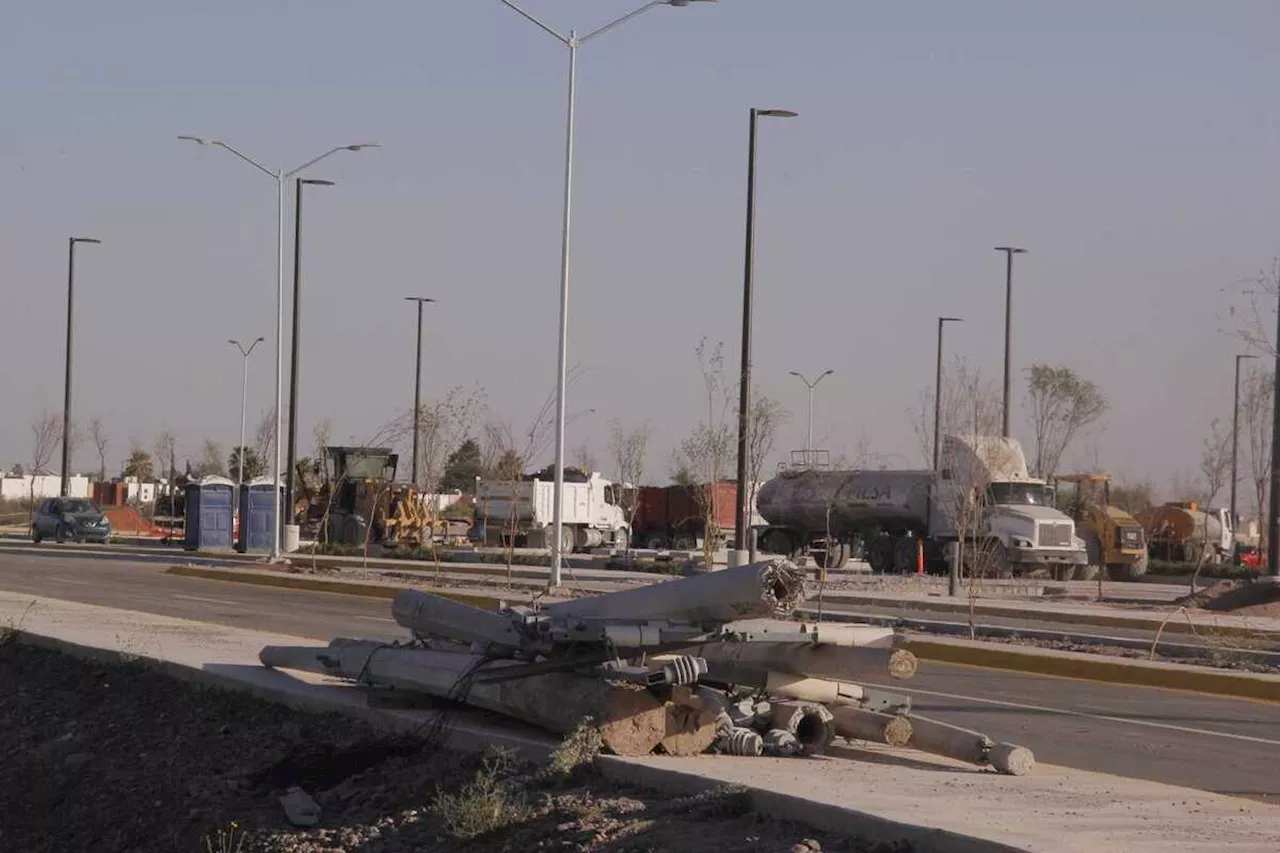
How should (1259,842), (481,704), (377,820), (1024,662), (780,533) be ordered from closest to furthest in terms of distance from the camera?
(1259,842) → (377,820) → (481,704) → (1024,662) → (780,533)

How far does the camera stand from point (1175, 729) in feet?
46.7

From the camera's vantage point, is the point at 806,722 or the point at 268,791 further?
the point at 268,791

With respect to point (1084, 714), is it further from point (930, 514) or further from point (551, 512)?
point (551, 512)

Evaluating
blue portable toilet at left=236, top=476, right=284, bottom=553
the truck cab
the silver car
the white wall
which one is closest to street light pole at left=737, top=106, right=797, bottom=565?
the truck cab

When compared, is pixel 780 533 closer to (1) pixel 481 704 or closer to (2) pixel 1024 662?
(2) pixel 1024 662

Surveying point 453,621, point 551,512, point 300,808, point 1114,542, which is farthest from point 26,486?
point 300,808

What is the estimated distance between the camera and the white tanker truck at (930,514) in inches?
1799

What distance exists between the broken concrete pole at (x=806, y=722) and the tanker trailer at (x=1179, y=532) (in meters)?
55.5

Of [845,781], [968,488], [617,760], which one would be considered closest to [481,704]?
[617,760]

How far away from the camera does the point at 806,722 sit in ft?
34.6

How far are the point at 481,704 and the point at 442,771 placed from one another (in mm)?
616

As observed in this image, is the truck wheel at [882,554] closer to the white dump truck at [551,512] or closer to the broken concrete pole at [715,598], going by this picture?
the white dump truck at [551,512]

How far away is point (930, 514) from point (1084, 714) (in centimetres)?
3314

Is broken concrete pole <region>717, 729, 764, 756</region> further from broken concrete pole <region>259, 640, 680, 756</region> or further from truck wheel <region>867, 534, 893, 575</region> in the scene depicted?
truck wheel <region>867, 534, 893, 575</region>
